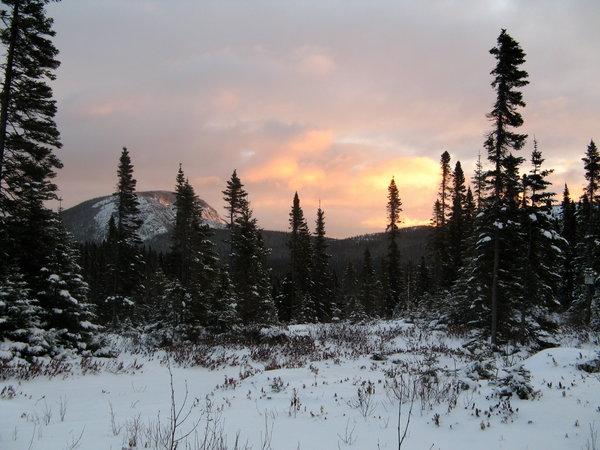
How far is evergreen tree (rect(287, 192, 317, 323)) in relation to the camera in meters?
41.3

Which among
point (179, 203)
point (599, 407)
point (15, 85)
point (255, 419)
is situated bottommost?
point (255, 419)

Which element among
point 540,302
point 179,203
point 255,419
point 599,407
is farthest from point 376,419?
point 179,203

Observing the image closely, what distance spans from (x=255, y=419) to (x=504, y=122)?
18.7 m

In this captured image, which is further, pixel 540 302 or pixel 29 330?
pixel 540 302

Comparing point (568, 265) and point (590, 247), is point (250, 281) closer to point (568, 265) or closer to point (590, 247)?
point (590, 247)

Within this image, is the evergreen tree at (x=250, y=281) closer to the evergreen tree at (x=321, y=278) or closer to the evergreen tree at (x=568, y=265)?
the evergreen tree at (x=321, y=278)

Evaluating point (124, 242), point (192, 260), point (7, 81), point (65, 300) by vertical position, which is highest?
point (7, 81)

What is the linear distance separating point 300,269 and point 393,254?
1485 centimetres

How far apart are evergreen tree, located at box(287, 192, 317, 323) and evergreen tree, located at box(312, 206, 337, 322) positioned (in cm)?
142

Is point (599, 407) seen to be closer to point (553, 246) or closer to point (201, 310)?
point (553, 246)

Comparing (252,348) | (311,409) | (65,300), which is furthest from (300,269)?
(311,409)

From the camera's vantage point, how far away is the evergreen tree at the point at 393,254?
52.1m

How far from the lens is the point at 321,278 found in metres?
47.9

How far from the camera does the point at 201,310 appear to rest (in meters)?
21.6
